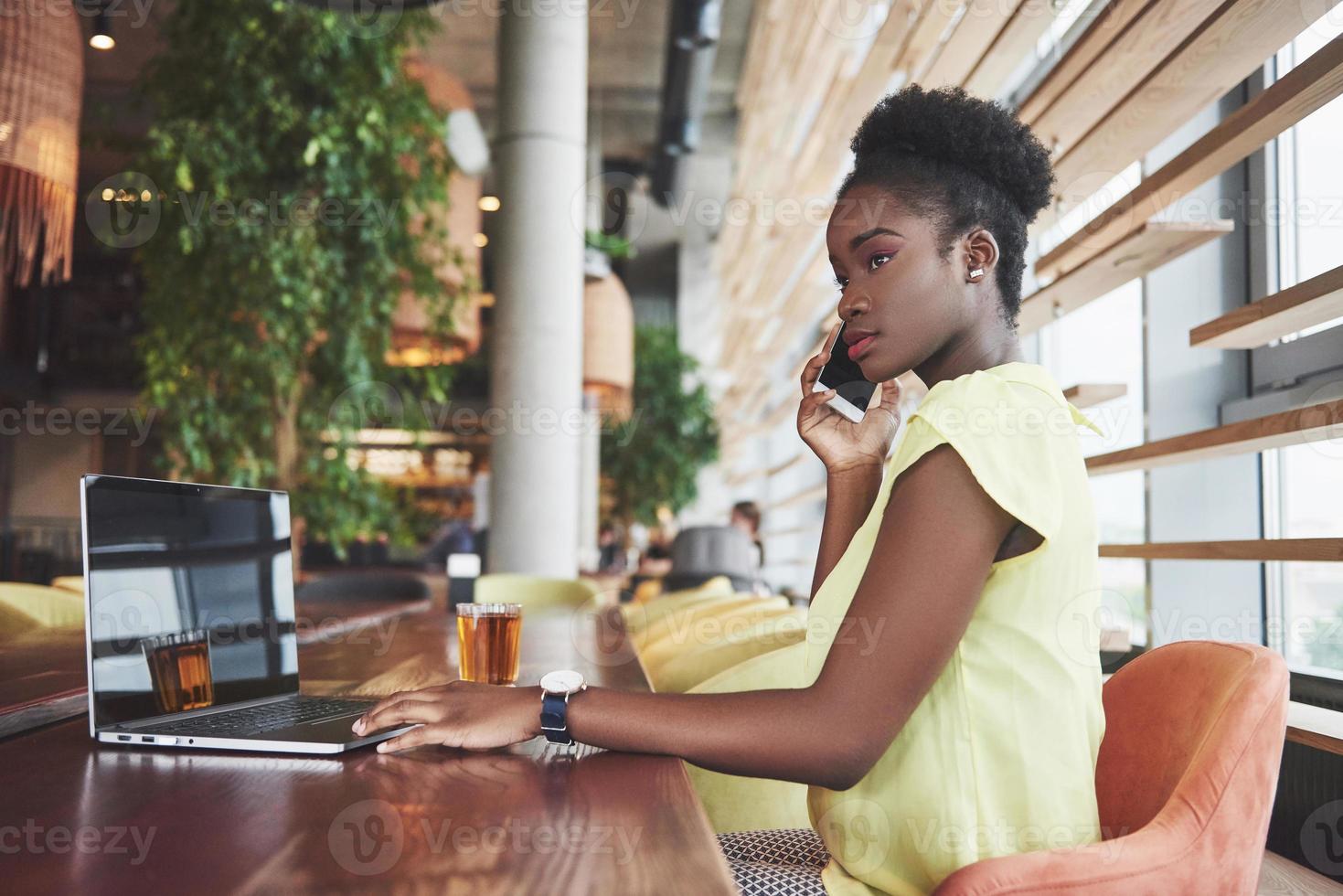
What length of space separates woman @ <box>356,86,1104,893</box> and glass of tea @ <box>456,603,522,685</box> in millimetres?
464

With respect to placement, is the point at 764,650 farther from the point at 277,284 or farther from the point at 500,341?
the point at 500,341

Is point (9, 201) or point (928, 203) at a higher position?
point (9, 201)

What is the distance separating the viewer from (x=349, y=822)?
0.83m

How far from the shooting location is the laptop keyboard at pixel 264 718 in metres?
1.18

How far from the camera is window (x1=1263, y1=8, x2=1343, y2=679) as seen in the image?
2199 mm

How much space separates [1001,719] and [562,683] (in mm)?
454

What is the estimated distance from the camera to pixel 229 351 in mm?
4195

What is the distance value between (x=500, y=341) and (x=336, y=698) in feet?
13.1

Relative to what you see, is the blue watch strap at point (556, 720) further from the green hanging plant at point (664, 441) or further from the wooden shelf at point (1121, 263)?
the green hanging plant at point (664, 441)

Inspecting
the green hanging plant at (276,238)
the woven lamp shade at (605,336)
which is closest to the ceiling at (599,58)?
the woven lamp shade at (605,336)

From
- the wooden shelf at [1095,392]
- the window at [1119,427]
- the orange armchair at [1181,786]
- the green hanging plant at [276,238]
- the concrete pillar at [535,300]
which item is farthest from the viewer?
the concrete pillar at [535,300]

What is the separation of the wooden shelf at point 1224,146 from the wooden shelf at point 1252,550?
615mm

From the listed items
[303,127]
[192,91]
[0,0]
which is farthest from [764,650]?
[192,91]

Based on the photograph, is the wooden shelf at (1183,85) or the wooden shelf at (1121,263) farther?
the wooden shelf at (1121,263)
